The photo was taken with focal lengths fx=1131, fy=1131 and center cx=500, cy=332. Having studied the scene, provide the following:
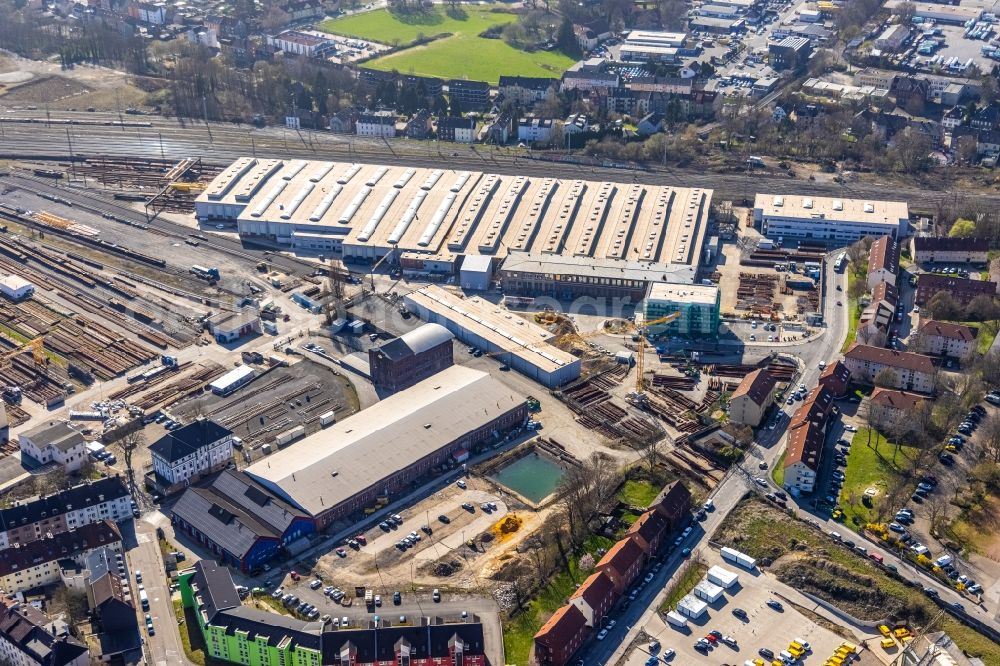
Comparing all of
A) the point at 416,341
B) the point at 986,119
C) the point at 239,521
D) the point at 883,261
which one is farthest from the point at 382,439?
the point at 986,119

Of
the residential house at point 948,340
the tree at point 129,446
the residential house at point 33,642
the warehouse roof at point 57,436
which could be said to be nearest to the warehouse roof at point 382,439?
the tree at point 129,446

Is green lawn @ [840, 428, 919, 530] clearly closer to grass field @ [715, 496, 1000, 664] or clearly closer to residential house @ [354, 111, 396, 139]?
grass field @ [715, 496, 1000, 664]

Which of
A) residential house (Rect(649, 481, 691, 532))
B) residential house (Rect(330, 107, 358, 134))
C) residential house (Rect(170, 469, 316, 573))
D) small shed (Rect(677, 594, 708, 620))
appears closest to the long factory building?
Result: residential house (Rect(330, 107, 358, 134))

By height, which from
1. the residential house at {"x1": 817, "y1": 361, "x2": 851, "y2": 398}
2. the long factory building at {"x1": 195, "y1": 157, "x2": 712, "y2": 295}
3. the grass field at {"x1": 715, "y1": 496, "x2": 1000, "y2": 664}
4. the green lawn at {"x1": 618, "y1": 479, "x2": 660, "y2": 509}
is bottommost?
the green lawn at {"x1": 618, "y1": 479, "x2": 660, "y2": 509}

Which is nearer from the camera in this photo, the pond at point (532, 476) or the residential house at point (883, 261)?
the pond at point (532, 476)

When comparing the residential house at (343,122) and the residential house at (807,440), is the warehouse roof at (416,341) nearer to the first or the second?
the residential house at (807,440)

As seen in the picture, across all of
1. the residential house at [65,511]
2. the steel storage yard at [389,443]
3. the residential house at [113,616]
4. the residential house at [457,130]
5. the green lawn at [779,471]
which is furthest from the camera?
the residential house at [457,130]
